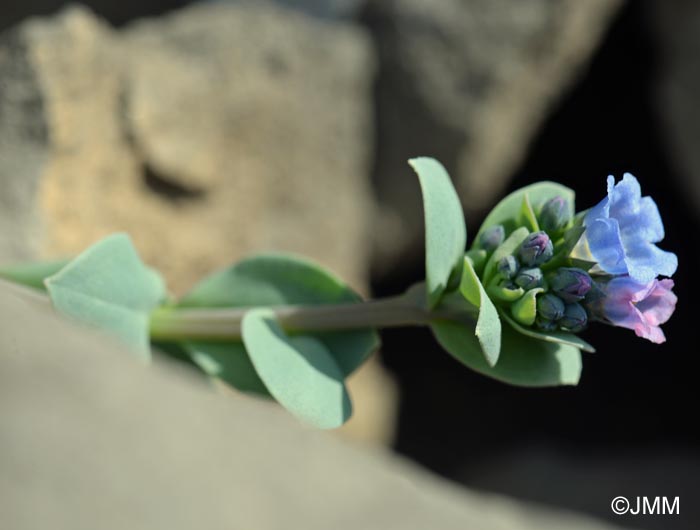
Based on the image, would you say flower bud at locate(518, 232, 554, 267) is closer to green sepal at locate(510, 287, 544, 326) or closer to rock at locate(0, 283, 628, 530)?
green sepal at locate(510, 287, 544, 326)

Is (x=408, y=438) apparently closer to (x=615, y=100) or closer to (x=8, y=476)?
(x=615, y=100)

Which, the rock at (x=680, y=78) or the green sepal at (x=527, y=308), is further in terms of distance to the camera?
the rock at (x=680, y=78)

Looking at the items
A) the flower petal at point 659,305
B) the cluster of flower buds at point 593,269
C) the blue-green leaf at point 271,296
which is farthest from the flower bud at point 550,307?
the blue-green leaf at point 271,296

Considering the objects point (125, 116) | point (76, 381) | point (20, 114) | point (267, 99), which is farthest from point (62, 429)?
point (267, 99)

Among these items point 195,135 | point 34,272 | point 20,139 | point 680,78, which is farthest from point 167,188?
point 680,78

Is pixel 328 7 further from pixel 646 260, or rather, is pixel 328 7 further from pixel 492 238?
pixel 646 260

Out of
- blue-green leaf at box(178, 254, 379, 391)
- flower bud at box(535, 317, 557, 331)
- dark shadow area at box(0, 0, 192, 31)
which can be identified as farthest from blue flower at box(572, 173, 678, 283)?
dark shadow area at box(0, 0, 192, 31)

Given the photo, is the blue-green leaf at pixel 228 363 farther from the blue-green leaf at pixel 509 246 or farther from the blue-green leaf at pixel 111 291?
the blue-green leaf at pixel 509 246
